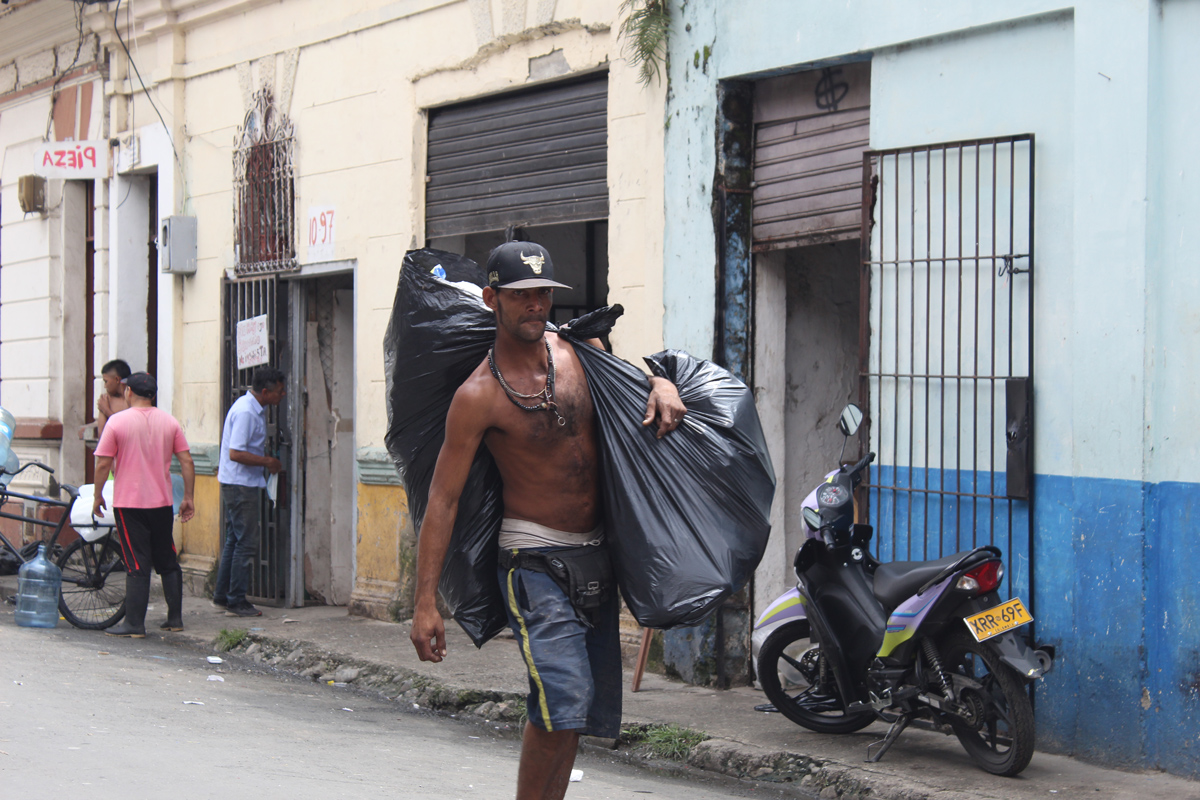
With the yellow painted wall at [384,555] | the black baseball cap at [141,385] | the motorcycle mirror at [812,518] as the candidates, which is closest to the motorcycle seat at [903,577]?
the motorcycle mirror at [812,518]

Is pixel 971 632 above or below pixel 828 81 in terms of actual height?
below

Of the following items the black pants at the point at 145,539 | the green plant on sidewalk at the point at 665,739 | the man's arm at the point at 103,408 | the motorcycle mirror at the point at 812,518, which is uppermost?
the man's arm at the point at 103,408

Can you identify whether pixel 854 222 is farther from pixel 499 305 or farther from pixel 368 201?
pixel 368 201

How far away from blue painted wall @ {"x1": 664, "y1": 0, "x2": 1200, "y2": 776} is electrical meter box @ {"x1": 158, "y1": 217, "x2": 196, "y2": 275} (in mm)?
7266

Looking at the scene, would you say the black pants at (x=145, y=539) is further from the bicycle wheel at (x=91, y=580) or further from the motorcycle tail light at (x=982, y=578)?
the motorcycle tail light at (x=982, y=578)

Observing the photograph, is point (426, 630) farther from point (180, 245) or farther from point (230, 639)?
point (180, 245)

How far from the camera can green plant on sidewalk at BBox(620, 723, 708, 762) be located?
6020 mm

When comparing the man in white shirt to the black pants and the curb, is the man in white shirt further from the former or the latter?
the curb

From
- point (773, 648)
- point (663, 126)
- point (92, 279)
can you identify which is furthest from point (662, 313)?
point (92, 279)

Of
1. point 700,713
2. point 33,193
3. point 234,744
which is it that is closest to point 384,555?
point 700,713

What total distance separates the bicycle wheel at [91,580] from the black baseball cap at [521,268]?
620 cm

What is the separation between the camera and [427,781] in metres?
5.25

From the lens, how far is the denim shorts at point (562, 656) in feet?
13.0

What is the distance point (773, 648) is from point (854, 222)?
216cm
